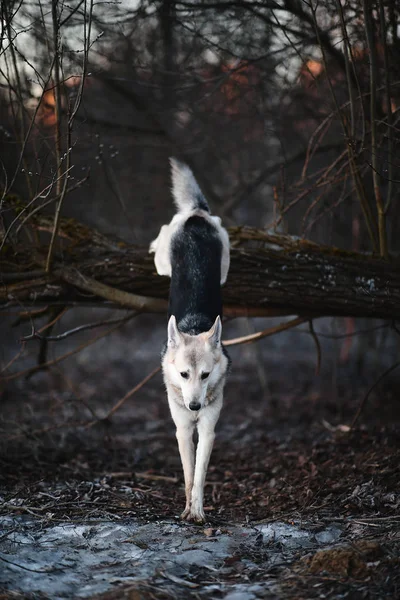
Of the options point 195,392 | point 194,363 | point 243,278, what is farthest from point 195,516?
point 243,278

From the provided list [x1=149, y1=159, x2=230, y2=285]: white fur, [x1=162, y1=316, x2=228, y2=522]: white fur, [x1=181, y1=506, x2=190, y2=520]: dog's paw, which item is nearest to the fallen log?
[x1=149, y1=159, x2=230, y2=285]: white fur

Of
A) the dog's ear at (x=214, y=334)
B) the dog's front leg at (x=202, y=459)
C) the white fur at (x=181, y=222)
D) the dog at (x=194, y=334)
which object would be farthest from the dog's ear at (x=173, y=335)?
the white fur at (x=181, y=222)

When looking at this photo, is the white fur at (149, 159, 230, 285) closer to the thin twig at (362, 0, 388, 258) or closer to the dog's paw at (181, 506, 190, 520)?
the thin twig at (362, 0, 388, 258)

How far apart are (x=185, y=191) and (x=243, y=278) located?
120 centimetres

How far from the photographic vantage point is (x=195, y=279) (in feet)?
19.9

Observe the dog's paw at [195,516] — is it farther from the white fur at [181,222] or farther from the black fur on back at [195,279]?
the white fur at [181,222]

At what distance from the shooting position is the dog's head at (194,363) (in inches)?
210

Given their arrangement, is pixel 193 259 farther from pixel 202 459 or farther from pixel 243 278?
pixel 202 459

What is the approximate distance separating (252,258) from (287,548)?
304cm

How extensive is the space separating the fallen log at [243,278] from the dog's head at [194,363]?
Result: 47.8 inches

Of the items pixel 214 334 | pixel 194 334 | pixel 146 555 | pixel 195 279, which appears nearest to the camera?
pixel 146 555

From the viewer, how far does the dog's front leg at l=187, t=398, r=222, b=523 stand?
529cm

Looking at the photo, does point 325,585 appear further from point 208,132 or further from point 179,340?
point 208,132

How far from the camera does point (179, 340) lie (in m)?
5.64
